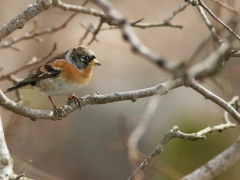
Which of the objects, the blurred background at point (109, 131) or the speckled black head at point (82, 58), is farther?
the blurred background at point (109, 131)

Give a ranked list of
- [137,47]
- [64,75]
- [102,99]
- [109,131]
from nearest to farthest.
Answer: [137,47]
[102,99]
[64,75]
[109,131]

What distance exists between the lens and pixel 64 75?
4.88 meters

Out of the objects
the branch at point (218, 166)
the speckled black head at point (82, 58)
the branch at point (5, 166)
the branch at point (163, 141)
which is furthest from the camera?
the speckled black head at point (82, 58)

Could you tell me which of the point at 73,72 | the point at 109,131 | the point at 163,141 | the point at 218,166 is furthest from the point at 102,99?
the point at 109,131

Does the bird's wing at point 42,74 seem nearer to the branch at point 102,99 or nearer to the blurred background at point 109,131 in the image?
the branch at point 102,99

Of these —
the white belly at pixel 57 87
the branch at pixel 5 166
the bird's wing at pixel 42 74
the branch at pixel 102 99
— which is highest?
the bird's wing at pixel 42 74

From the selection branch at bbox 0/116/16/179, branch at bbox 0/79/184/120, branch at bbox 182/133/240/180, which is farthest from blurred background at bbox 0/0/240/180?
branch at bbox 0/116/16/179

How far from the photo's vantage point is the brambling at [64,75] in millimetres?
4773

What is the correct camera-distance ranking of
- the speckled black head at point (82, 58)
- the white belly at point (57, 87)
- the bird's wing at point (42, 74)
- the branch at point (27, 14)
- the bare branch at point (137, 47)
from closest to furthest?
the bare branch at point (137, 47)
the branch at point (27, 14)
the white belly at point (57, 87)
the bird's wing at point (42, 74)
the speckled black head at point (82, 58)

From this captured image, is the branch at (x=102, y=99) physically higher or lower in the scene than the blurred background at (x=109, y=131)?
lower

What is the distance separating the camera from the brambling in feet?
15.7

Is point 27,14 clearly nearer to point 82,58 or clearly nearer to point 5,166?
point 5,166

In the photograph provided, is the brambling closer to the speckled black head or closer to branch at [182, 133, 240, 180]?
the speckled black head

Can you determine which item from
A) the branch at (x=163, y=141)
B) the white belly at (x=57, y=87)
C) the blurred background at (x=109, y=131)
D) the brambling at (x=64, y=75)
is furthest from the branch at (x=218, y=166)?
the blurred background at (x=109, y=131)
